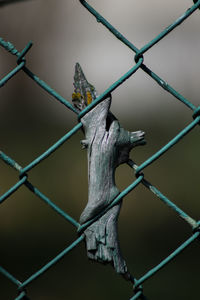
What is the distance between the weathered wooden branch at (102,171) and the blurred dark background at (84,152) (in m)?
1.45

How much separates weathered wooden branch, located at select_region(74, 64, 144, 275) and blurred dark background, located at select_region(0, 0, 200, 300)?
145 cm

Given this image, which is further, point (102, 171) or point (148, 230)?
point (148, 230)

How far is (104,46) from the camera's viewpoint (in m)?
5.09

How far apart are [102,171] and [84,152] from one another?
3.08 m

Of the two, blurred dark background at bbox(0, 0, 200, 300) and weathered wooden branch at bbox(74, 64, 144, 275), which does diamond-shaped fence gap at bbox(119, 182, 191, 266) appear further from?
weathered wooden branch at bbox(74, 64, 144, 275)

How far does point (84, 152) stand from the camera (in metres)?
3.98

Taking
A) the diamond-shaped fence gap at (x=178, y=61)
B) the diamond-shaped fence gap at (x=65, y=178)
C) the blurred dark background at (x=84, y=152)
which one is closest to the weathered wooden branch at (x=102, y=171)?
the blurred dark background at (x=84, y=152)

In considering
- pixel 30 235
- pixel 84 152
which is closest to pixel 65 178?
pixel 84 152

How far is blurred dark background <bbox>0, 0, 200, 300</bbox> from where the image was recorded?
2.48m

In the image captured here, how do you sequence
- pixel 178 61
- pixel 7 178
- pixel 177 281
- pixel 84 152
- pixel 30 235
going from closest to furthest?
1. pixel 177 281
2. pixel 30 235
3. pixel 7 178
4. pixel 84 152
5. pixel 178 61

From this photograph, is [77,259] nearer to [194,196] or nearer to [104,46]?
[194,196]

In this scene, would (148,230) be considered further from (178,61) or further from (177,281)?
(178,61)

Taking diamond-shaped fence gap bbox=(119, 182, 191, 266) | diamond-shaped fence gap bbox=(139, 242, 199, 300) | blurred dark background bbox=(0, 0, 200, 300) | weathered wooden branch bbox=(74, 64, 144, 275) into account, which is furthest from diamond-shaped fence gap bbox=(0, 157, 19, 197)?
weathered wooden branch bbox=(74, 64, 144, 275)

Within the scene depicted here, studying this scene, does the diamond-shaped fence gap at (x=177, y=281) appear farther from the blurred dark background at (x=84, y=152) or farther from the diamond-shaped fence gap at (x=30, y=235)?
the diamond-shaped fence gap at (x=30, y=235)
